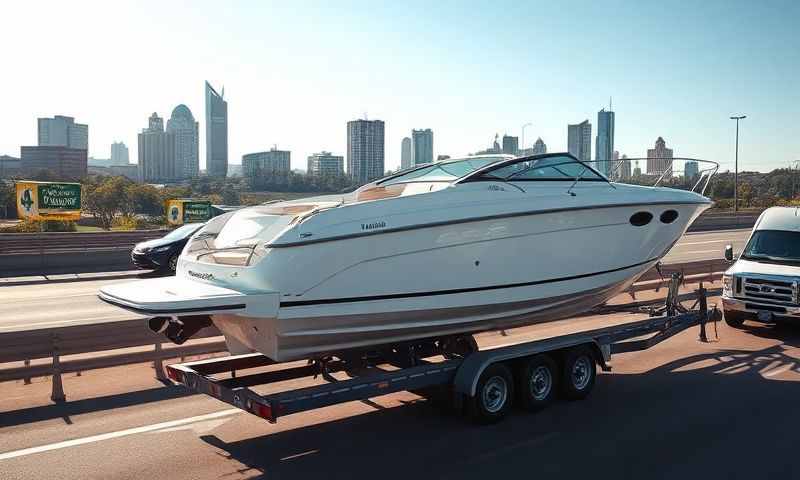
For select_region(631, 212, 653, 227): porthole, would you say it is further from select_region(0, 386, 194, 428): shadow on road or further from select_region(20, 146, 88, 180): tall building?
select_region(20, 146, 88, 180): tall building

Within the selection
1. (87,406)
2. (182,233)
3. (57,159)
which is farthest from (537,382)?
(57,159)

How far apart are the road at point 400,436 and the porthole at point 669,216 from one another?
2087 mm

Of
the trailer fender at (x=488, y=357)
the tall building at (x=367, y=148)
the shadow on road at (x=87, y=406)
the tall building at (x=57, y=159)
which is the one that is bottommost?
the shadow on road at (x=87, y=406)

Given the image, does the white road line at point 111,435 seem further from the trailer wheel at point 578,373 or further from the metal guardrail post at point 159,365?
the trailer wheel at point 578,373

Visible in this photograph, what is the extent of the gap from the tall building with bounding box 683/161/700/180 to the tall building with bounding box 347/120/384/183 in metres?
35.7

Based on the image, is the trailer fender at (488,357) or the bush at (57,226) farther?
the bush at (57,226)

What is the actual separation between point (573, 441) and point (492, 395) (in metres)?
0.98

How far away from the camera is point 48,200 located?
27875 millimetres

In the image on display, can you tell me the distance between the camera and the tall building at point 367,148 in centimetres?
4828

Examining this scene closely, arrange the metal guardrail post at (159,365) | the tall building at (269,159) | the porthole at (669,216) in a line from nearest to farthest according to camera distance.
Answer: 1. the metal guardrail post at (159,365)
2. the porthole at (669,216)
3. the tall building at (269,159)

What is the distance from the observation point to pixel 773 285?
455 inches

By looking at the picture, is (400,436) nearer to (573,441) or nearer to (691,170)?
(573,441)

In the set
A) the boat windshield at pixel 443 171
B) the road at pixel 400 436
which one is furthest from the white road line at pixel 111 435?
the boat windshield at pixel 443 171

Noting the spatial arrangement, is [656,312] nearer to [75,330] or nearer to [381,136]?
[75,330]
